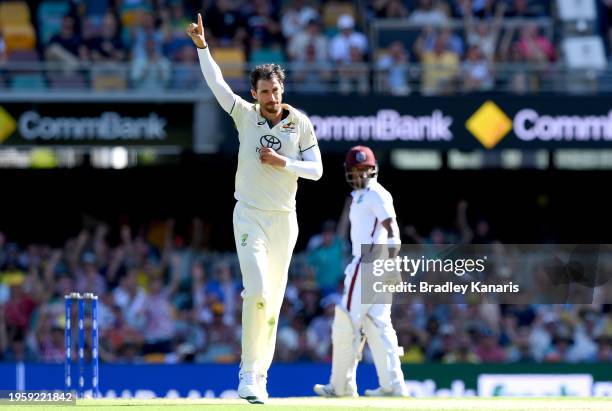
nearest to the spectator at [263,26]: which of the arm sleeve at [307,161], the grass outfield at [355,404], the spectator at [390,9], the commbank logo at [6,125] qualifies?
the spectator at [390,9]

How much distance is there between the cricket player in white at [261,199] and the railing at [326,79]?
335 inches

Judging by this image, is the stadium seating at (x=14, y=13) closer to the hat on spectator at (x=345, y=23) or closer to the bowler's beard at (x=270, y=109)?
the hat on spectator at (x=345, y=23)

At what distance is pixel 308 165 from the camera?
31.7 feet

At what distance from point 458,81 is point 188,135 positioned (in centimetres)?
360

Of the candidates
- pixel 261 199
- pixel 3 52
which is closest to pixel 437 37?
pixel 3 52

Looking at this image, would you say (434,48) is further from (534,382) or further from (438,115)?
(534,382)

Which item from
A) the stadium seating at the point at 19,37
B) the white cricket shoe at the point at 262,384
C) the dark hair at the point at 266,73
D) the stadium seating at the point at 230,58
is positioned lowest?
the white cricket shoe at the point at 262,384

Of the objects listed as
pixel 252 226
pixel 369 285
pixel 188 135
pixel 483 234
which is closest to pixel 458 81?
pixel 483 234

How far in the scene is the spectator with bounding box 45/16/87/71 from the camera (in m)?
19.0

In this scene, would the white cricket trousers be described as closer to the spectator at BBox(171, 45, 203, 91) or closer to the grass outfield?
the grass outfield

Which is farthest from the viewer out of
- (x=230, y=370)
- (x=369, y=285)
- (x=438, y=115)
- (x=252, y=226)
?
(x=438, y=115)

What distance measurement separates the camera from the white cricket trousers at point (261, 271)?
375 inches

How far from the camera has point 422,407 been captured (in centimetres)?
967

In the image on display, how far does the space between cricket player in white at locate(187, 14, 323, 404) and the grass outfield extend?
31 centimetres
